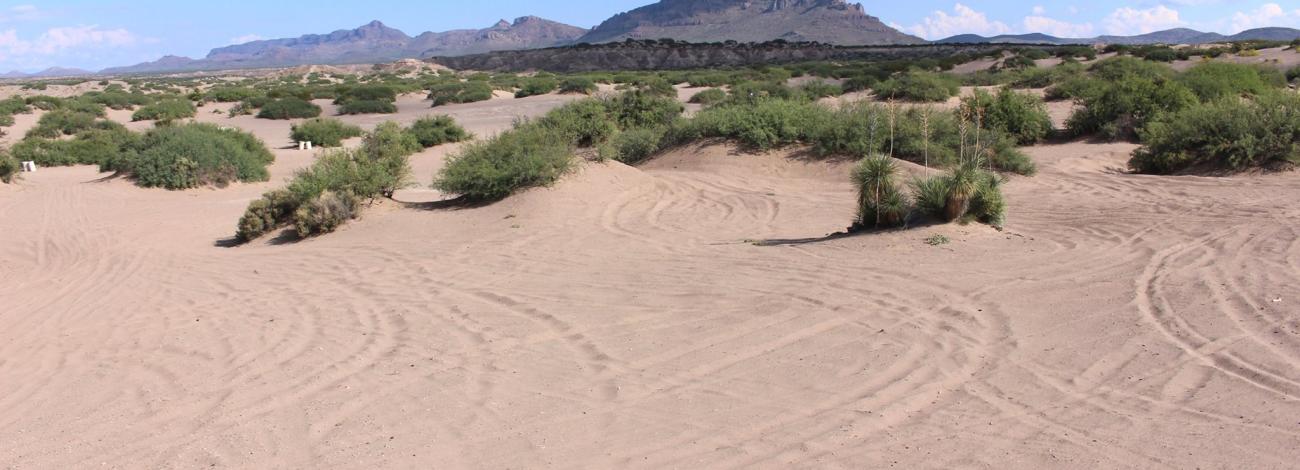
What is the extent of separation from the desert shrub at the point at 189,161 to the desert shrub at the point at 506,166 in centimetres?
799

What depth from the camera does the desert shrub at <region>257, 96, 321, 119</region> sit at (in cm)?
4334

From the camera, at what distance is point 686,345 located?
722 cm

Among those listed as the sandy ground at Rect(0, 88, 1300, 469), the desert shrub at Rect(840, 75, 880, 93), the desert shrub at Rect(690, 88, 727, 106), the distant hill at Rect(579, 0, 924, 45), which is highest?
the distant hill at Rect(579, 0, 924, 45)

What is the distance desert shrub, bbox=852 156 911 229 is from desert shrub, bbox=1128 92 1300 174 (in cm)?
877

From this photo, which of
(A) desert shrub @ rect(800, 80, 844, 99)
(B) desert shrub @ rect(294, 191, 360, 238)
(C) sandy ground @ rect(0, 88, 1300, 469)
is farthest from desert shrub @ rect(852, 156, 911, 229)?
(A) desert shrub @ rect(800, 80, 844, 99)

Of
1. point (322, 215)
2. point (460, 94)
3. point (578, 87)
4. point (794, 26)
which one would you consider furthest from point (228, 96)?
point (794, 26)

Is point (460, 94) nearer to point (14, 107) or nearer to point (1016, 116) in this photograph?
point (14, 107)

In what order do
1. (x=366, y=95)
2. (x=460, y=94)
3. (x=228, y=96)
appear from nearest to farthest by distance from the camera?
1. (x=460, y=94)
2. (x=366, y=95)
3. (x=228, y=96)

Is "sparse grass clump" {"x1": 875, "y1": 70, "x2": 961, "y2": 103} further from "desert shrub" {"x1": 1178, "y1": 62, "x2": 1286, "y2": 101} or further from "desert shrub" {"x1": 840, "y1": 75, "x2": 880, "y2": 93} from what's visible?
"desert shrub" {"x1": 1178, "y1": 62, "x2": 1286, "y2": 101}

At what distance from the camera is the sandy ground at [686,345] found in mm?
5238

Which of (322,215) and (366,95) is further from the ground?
(366,95)

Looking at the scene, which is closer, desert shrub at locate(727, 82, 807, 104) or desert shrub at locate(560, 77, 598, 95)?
desert shrub at locate(727, 82, 807, 104)

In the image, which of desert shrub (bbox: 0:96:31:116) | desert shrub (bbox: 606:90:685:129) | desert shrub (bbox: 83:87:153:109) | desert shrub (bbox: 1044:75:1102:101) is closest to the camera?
desert shrub (bbox: 606:90:685:129)

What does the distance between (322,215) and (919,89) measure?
80.8 feet
